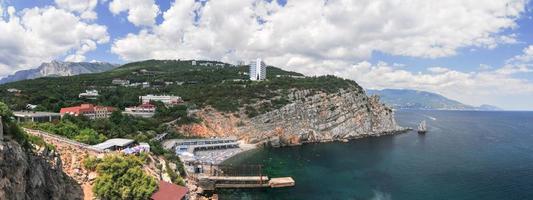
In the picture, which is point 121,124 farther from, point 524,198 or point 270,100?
point 524,198

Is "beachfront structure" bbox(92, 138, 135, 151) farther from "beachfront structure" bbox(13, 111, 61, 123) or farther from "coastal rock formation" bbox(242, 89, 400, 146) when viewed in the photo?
"coastal rock formation" bbox(242, 89, 400, 146)

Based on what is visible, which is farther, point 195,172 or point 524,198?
point 195,172

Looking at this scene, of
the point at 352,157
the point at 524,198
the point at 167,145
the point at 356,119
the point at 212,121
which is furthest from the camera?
the point at 356,119

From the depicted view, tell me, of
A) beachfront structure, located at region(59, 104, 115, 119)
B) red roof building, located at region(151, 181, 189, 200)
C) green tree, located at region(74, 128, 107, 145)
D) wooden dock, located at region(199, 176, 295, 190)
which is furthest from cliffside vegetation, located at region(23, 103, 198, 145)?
red roof building, located at region(151, 181, 189, 200)

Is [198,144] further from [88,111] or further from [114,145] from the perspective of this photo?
[114,145]

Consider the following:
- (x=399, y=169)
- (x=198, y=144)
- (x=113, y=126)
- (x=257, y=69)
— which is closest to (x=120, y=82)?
(x=257, y=69)

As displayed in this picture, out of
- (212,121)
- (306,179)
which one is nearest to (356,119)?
(212,121)
